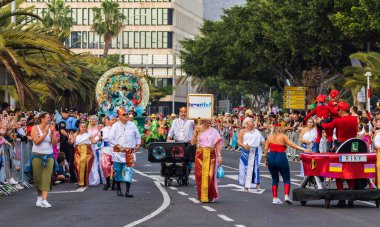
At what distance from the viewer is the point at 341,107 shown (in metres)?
21.9

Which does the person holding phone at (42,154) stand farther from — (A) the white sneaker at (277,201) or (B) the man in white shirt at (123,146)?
(A) the white sneaker at (277,201)

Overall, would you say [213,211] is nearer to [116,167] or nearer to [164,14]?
[116,167]

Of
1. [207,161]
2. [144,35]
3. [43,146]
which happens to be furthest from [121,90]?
[144,35]

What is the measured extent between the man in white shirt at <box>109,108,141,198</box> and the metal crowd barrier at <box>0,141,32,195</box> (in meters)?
2.96

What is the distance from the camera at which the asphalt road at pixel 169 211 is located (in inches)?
696

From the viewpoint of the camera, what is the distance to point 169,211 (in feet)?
65.3

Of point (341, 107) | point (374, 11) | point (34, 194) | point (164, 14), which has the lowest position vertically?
point (34, 194)

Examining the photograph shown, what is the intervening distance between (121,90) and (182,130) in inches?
919

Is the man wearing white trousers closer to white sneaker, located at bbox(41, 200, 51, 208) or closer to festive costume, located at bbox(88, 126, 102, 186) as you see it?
festive costume, located at bbox(88, 126, 102, 186)

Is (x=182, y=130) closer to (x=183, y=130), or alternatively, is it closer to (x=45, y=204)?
(x=183, y=130)

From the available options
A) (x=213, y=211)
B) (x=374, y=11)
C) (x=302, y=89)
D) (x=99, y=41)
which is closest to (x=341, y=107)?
(x=213, y=211)

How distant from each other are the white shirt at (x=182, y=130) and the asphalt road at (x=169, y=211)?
7.08 feet

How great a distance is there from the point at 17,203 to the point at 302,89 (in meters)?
52.6

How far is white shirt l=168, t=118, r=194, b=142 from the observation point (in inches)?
1148
